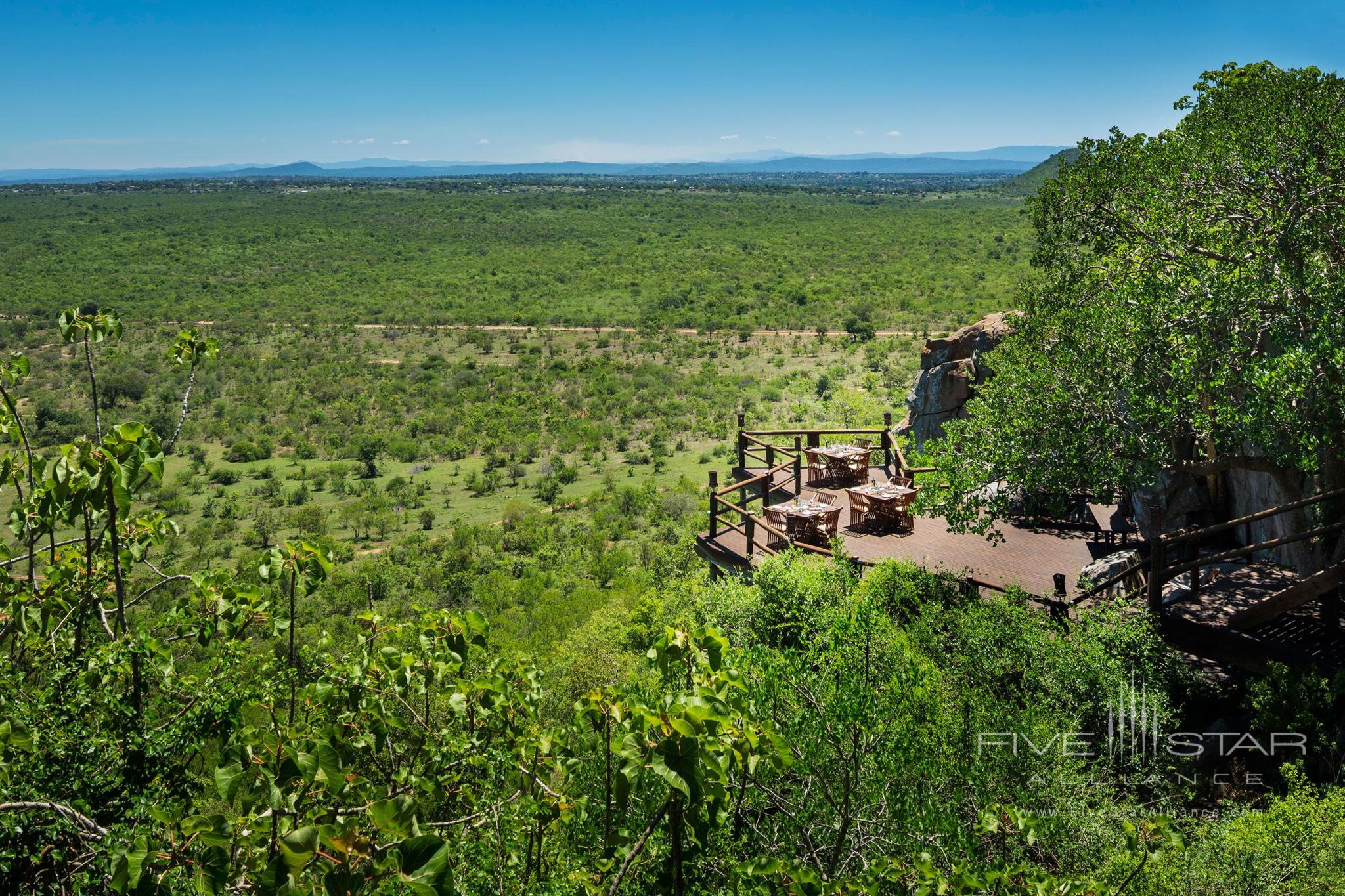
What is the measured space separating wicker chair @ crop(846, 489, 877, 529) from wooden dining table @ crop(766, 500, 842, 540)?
0.46 m

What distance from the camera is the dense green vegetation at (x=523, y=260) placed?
6350 centimetres

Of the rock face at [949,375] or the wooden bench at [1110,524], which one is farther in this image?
the rock face at [949,375]

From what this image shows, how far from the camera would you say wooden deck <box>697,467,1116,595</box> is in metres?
10.7

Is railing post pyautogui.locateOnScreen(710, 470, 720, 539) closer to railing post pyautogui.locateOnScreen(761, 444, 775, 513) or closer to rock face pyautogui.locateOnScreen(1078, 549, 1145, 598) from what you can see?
railing post pyautogui.locateOnScreen(761, 444, 775, 513)

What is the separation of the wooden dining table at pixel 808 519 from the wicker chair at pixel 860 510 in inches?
18.1

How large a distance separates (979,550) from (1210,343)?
4.51 metres

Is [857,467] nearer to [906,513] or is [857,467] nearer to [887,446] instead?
[887,446]

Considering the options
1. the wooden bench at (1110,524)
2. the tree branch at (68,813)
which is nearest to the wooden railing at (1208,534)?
the wooden bench at (1110,524)

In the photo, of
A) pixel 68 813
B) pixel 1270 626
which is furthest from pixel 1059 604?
pixel 68 813

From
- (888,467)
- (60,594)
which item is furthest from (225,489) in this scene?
(60,594)

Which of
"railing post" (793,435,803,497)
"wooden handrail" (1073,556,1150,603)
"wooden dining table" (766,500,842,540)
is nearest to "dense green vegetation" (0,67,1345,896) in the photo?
"wooden handrail" (1073,556,1150,603)

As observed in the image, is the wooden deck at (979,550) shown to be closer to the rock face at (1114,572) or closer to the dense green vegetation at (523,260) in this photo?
the rock face at (1114,572)

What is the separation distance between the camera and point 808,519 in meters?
11.9

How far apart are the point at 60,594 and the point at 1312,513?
10.8 meters
